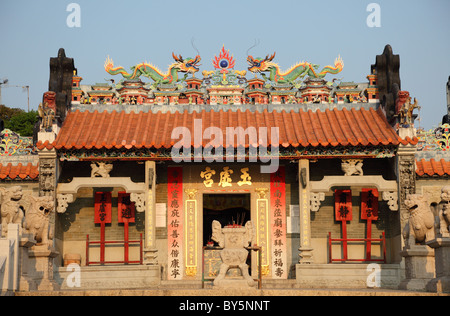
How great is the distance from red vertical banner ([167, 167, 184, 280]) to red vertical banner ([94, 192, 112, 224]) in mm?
1551

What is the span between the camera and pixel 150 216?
63.3ft

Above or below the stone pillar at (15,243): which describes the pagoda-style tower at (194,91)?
above

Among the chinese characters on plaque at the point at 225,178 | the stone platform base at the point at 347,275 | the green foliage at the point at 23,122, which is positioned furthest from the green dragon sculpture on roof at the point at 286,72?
the green foliage at the point at 23,122

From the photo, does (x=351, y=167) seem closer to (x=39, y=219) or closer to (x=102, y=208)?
(x=102, y=208)

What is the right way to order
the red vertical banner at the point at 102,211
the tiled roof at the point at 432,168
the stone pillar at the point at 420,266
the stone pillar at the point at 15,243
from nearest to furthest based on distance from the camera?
the stone pillar at the point at 15,243 → the stone pillar at the point at 420,266 → the tiled roof at the point at 432,168 → the red vertical banner at the point at 102,211

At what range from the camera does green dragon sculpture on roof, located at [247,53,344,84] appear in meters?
21.5

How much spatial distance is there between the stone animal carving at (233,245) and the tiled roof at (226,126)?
14.7 ft

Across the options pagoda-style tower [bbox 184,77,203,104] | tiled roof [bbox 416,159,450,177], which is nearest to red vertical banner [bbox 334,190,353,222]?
tiled roof [bbox 416,159,450,177]

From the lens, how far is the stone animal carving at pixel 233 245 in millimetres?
14867

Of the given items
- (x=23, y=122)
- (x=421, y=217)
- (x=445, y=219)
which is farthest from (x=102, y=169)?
(x=23, y=122)

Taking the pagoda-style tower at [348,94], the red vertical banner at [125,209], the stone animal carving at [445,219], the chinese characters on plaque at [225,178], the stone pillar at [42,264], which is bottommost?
the stone pillar at [42,264]

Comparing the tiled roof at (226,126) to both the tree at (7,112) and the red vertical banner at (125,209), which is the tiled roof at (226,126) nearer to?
the red vertical banner at (125,209)

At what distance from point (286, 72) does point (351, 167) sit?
11.2 feet

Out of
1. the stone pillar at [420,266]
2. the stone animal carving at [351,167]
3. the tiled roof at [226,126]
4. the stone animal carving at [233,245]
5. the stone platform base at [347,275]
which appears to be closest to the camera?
the stone animal carving at [233,245]
